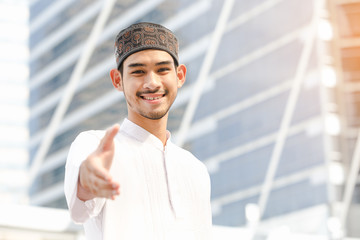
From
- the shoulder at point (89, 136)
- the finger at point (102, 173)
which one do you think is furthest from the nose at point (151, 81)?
the finger at point (102, 173)

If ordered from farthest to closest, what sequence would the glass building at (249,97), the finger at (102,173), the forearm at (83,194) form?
the glass building at (249,97)
the forearm at (83,194)
the finger at (102,173)

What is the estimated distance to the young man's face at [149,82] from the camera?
0.99 m

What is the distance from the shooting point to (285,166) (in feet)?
72.8

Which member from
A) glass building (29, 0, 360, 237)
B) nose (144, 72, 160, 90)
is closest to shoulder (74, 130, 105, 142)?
nose (144, 72, 160, 90)

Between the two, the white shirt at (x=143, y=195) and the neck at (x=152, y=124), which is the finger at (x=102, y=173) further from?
the neck at (x=152, y=124)

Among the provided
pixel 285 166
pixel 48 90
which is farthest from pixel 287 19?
pixel 48 90

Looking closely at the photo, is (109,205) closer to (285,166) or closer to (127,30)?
(127,30)

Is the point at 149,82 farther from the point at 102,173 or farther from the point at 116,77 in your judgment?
the point at 102,173

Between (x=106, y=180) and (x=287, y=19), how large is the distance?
70.9 ft

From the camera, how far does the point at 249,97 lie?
78.3ft

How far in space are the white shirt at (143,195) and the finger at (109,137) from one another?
85 mm

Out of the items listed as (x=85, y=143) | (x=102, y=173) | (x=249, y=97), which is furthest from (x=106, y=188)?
(x=249, y=97)

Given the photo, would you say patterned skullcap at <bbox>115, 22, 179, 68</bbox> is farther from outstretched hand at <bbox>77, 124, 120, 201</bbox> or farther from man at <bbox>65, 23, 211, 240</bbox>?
outstretched hand at <bbox>77, 124, 120, 201</bbox>

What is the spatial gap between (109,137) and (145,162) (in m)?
0.22
